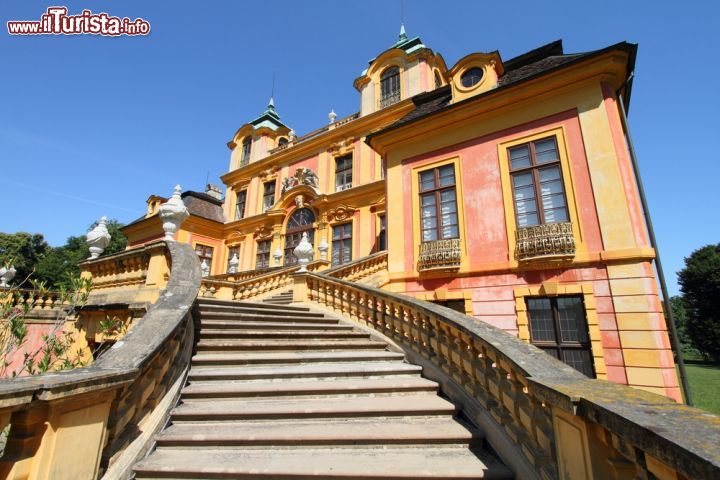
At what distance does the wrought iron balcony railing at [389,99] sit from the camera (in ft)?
56.9

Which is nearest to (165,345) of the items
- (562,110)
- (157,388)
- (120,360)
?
(157,388)

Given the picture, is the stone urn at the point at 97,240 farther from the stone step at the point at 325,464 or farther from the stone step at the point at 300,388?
the stone step at the point at 325,464

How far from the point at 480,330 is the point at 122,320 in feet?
19.5

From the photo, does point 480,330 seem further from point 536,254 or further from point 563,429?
point 536,254

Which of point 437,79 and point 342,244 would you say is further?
point 437,79

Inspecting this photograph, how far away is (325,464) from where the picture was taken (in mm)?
2920

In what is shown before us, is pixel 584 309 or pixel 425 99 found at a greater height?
pixel 425 99

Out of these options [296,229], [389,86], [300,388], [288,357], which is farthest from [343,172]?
[300,388]

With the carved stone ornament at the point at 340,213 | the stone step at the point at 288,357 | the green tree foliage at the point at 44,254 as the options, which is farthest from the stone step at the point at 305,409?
the green tree foliage at the point at 44,254

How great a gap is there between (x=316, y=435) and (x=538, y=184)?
8.18 m

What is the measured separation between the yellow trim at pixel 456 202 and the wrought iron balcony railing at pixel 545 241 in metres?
1.39

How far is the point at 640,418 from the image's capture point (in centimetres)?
153

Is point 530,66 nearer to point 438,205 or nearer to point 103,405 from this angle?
point 438,205

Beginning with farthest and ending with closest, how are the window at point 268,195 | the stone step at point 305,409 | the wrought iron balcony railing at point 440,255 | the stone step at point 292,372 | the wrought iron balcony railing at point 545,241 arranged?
the window at point 268,195, the wrought iron balcony railing at point 440,255, the wrought iron balcony railing at point 545,241, the stone step at point 292,372, the stone step at point 305,409
